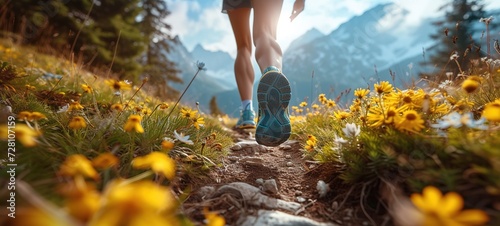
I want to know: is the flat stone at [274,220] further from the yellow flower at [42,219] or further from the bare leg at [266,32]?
the bare leg at [266,32]

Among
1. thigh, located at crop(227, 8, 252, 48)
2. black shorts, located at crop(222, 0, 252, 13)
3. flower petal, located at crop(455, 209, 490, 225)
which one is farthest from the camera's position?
thigh, located at crop(227, 8, 252, 48)

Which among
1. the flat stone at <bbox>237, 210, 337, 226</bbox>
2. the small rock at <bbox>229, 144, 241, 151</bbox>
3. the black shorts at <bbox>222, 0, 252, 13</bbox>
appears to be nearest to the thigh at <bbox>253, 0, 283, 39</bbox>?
the black shorts at <bbox>222, 0, 252, 13</bbox>

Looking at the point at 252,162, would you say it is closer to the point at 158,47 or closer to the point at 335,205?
the point at 335,205

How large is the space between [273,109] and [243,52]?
4.37 feet

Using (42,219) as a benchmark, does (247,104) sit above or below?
above

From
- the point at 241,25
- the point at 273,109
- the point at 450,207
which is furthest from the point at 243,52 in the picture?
the point at 450,207

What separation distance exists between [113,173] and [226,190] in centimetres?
48

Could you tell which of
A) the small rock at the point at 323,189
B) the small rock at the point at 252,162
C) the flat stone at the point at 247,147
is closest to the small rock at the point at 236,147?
the flat stone at the point at 247,147

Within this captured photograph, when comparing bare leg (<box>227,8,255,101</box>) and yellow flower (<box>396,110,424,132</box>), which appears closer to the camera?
yellow flower (<box>396,110,424,132</box>)

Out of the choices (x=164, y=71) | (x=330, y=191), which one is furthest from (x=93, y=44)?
(x=330, y=191)

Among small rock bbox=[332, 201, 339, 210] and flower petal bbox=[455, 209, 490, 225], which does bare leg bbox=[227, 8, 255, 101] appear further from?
flower petal bbox=[455, 209, 490, 225]

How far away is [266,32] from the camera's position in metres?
2.41

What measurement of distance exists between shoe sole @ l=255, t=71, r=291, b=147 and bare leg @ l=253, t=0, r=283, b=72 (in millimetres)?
284

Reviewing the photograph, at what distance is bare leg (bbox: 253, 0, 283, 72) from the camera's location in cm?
228
